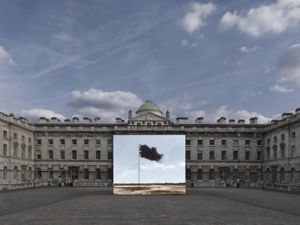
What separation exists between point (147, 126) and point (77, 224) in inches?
2561

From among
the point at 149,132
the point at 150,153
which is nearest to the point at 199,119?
the point at 149,132

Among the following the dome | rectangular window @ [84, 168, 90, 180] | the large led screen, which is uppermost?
the dome

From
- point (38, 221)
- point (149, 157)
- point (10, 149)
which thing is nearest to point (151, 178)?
point (149, 157)

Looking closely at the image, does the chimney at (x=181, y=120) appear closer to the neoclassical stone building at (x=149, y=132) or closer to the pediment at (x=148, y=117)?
the neoclassical stone building at (x=149, y=132)

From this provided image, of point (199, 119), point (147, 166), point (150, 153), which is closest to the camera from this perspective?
point (147, 166)

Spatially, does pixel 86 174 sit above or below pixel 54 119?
below

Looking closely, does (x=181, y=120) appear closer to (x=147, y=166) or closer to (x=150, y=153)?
(x=150, y=153)

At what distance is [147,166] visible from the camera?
154 ft

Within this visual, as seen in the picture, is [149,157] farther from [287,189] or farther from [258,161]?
[258,161]

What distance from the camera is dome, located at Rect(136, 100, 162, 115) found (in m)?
92.2

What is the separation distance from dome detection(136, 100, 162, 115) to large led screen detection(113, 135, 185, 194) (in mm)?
43940

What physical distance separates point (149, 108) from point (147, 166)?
46195 mm

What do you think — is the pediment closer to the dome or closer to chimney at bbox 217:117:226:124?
the dome

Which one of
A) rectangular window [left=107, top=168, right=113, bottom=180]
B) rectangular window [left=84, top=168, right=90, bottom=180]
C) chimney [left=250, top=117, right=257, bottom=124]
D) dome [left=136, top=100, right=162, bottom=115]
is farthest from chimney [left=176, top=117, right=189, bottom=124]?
rectangular window [left=84, top=168, right=90, bottom=180]
